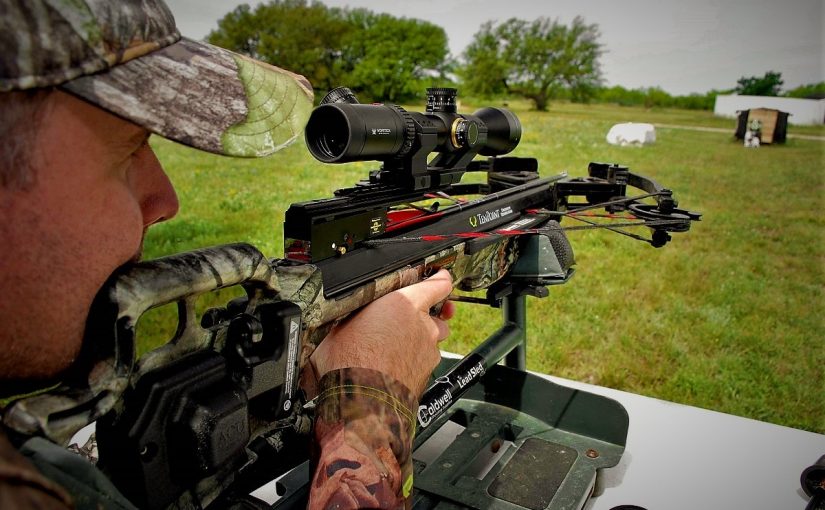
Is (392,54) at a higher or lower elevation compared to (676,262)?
higher

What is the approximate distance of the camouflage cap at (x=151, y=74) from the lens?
789mm

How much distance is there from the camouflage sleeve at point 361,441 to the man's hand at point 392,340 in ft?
0.13

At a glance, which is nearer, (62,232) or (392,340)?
(62,232)

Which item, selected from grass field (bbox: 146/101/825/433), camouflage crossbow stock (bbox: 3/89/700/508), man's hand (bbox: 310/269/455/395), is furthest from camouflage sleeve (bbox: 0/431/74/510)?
grass field (bbox: 146/101/825/433)

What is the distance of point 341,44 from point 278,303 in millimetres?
6266

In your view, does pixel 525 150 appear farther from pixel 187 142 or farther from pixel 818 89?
pixel 187 142

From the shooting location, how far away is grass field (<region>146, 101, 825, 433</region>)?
14.3 ft

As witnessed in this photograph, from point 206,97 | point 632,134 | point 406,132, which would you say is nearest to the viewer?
point 206,97

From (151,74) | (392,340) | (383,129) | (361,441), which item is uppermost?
(151,74)

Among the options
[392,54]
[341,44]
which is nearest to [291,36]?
[341,44]

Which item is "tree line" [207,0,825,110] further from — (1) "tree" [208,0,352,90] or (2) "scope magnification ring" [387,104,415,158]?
(2) "scope magnification ring" [387,104,415,158]

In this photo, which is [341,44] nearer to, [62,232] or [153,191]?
[153,191]

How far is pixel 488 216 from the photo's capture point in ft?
7.46

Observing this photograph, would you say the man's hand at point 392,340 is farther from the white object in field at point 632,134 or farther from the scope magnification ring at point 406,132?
the white object in field at point 632,134
